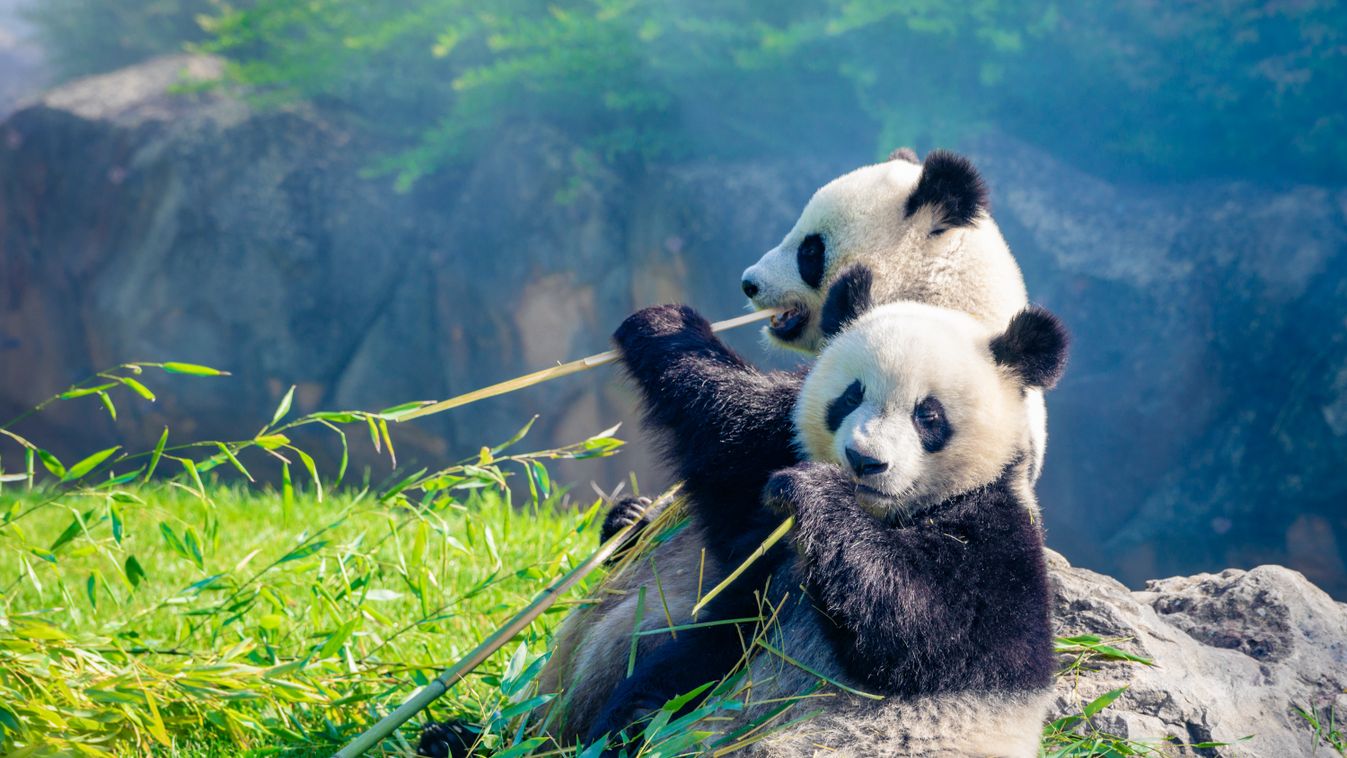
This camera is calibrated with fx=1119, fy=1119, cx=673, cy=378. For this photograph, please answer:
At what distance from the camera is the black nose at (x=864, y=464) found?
2.28 meters

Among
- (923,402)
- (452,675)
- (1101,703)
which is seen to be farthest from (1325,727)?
(452,675)

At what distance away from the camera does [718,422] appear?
107 inches

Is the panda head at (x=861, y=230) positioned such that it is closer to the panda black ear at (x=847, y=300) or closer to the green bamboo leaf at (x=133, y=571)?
the panda black ear at (x=847, y=300)

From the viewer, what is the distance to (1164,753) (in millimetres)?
2631

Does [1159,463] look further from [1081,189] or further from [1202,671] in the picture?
[1202,671]

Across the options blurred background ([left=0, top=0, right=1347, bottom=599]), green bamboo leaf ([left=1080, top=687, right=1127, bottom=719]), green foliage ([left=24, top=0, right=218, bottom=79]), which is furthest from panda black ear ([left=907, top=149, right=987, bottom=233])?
green foliage ([left=24, top=0, right=218, bottom=79])

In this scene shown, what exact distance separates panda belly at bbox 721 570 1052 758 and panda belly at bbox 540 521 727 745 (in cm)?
26

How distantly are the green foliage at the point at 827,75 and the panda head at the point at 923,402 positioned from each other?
5.70m

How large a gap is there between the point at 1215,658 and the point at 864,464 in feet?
4.53

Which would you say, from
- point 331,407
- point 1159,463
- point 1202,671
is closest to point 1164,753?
point 1202,671

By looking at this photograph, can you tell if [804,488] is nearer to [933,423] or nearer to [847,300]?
[933,423]

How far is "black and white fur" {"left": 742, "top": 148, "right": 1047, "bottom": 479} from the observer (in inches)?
118

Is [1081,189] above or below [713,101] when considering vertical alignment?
below

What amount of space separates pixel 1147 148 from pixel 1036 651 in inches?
257
